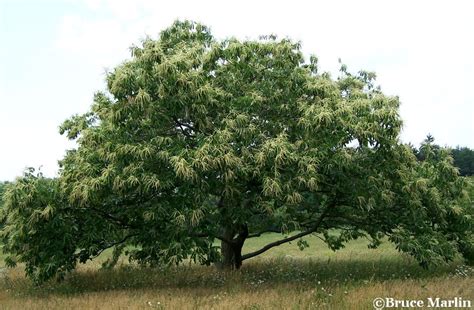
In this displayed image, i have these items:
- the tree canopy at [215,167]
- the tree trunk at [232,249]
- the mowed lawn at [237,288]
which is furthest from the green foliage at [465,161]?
the tree trunk at [232,249]

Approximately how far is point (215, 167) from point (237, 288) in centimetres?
372

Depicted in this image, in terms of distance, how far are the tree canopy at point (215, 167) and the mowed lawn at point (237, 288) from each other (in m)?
0.91

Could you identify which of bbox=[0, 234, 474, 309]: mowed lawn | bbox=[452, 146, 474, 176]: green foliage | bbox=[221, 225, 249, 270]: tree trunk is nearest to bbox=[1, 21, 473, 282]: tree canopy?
bbox=[0, 234, 474, 309]: mowed lawn

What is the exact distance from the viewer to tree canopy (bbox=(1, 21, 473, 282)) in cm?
1302

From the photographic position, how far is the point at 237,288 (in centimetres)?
1387

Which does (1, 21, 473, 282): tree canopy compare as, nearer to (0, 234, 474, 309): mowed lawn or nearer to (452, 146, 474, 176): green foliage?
(0, 234, 474, 309): mowed lawn

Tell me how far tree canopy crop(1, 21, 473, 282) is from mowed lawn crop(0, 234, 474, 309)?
914 millimetres

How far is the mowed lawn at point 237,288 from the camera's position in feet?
38.1

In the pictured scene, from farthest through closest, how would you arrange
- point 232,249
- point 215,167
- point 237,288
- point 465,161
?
point 465,161 < point 232,249 < point 237,288 < point 215,167

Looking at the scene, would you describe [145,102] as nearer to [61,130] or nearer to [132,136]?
[132,136]

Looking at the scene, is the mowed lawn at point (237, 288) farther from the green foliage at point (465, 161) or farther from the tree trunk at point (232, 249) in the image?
the green foliage at point (465, 161)

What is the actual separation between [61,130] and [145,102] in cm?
723

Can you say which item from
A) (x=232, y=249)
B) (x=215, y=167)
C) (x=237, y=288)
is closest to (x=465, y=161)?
(x=232, y=249)

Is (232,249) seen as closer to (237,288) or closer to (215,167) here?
(237,288)
